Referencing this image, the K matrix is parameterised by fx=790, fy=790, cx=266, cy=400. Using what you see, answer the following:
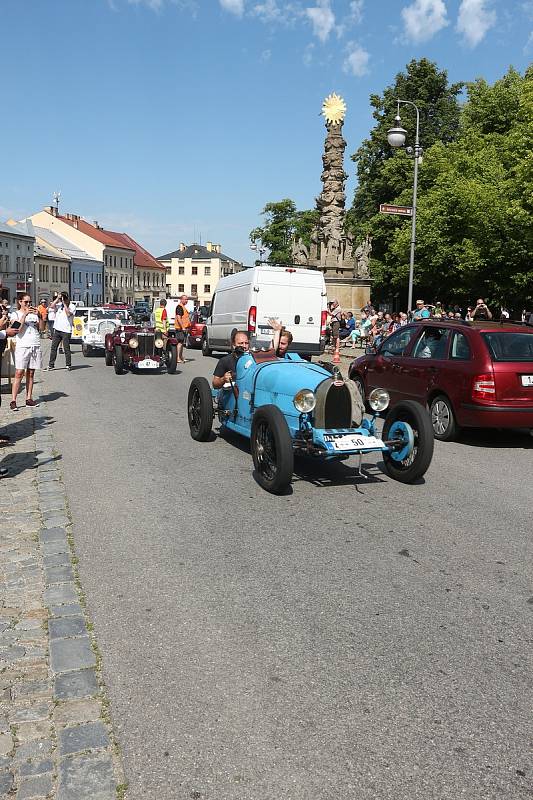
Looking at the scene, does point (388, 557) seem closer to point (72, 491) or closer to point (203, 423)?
point (72, 491)

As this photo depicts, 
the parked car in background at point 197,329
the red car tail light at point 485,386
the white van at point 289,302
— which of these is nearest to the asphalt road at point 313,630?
the red car tail light at point 485,386

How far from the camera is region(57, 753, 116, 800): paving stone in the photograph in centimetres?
290

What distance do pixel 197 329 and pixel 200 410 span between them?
69.1 feet

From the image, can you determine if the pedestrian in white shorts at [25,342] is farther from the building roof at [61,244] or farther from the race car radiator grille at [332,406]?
the building roof at [61,244]

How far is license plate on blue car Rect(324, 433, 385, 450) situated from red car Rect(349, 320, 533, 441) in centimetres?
307

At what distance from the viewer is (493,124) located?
42.8 m

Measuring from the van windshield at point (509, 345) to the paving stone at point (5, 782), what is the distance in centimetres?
832

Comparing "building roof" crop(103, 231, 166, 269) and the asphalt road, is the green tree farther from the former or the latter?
the asphalt road

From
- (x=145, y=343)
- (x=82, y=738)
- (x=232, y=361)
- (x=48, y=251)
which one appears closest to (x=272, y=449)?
(x=232, y=361)

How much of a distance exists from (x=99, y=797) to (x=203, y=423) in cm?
717

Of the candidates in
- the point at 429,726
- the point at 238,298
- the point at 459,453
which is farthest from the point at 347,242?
the point at 429,726

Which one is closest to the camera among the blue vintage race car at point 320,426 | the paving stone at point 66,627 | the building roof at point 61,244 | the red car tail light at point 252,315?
the paving stone at point 66,627

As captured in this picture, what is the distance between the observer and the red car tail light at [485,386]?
998 cm

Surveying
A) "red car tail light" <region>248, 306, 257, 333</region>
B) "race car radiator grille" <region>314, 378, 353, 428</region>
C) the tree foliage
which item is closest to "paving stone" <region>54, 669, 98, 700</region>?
"race car radiator grille" <region>314, 378, 353, 428</region>
